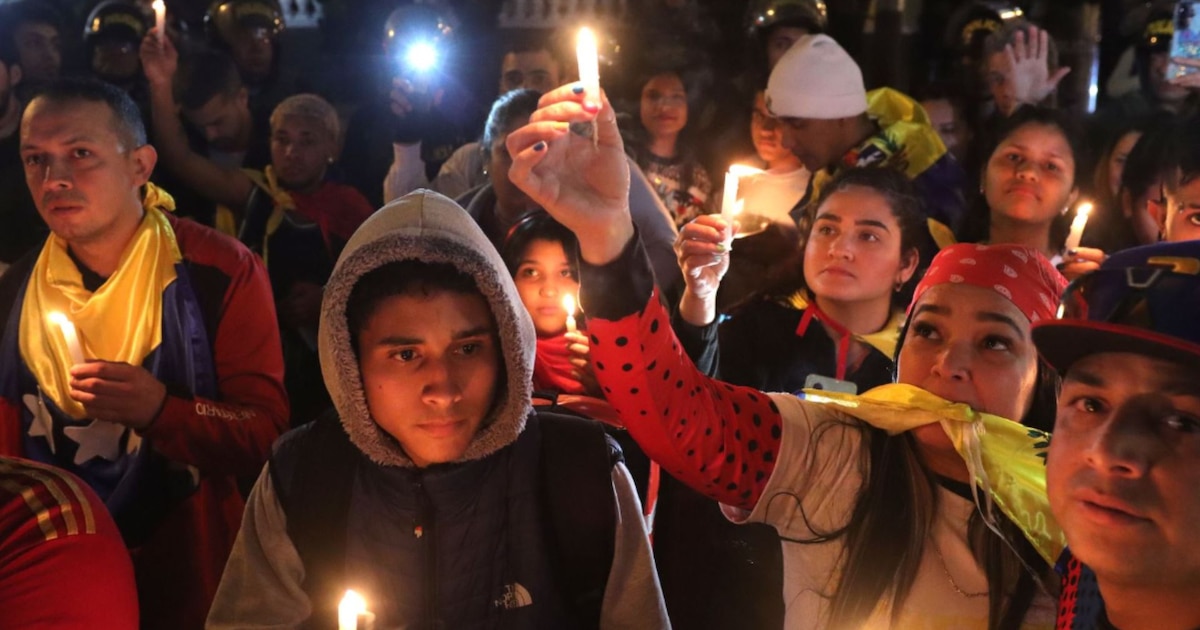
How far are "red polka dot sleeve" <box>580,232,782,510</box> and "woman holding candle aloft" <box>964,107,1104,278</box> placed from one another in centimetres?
228

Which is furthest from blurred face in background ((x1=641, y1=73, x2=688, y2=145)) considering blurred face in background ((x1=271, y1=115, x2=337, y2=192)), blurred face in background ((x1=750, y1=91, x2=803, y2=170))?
blurred face in background ((x1=271, y1=115, x2=337, y2=192))

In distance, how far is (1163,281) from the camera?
1384 mm

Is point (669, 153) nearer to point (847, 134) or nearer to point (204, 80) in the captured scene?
point (847, 134)

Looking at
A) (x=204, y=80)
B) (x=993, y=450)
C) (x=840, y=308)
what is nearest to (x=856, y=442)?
(x=993, y=450)

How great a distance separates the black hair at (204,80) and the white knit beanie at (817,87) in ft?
9.45

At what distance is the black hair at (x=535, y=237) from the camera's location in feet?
11.5

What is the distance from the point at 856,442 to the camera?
219 cm

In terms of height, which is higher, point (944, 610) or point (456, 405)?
point (456, 405)

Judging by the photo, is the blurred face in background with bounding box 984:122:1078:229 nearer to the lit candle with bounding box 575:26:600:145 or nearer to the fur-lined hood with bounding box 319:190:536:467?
the fur-lined hood with bounding box 319:190:536:467

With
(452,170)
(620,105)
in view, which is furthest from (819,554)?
(620,105)

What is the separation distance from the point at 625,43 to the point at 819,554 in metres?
4.42

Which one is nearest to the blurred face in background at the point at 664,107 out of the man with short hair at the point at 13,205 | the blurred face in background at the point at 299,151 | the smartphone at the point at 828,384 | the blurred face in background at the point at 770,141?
the blurred face in background at the point at 770,141

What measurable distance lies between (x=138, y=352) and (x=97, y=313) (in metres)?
0.16

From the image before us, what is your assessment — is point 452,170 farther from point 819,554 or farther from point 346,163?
point 819,554
